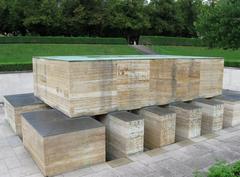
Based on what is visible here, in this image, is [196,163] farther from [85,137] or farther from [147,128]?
[85,137]

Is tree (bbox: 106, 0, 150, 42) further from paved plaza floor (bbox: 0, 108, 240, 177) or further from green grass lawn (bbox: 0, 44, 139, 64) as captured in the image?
paved plaza floor (bbox: 0, 108, 240, 177)

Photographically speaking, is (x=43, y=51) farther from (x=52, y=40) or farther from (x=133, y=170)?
(x=133, y=170)

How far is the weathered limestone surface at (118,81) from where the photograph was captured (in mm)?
4188

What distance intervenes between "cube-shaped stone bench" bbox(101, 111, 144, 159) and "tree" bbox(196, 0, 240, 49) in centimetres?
540

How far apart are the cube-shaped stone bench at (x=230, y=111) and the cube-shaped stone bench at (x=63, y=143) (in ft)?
11.7

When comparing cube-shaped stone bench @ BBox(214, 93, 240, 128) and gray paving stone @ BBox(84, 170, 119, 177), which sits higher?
cube-shaped stone bench @ BBox(214, 93, 240, 128)

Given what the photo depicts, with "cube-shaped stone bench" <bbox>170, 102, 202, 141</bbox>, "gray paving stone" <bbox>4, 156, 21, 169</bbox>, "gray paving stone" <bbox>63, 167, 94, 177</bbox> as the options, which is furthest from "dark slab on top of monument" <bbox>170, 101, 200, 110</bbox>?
"gray paving stone" <bbox>4, 156, 21, 169</bbox>

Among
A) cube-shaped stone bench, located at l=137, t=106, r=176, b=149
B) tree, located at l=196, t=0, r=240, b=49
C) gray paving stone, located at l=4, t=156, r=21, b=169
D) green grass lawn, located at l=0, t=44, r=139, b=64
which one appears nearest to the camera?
gray paving stone, located at l=4, t=156, r=21, b=169

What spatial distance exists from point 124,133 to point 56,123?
47.1 inches

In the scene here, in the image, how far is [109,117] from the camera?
4.63 meters

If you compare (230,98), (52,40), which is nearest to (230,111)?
(230,98)

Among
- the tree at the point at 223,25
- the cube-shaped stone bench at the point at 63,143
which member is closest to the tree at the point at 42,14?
the tree at the point at 223,25

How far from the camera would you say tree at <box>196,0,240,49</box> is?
8.05 meters

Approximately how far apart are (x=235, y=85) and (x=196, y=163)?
732cm
